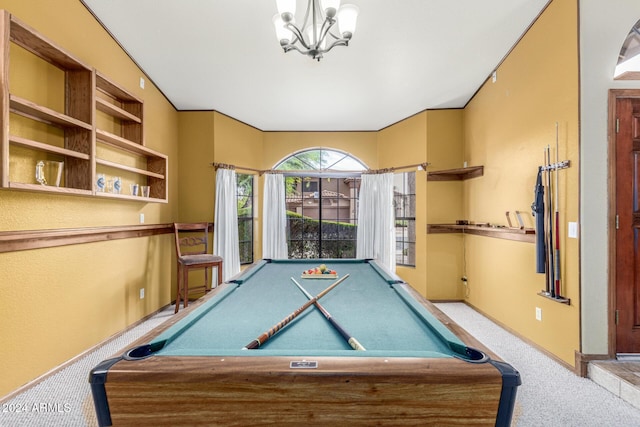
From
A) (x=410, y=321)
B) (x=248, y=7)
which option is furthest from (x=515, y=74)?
(x=410, y=321)

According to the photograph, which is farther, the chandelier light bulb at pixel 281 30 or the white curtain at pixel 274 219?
the white curtain at pixel 274 219

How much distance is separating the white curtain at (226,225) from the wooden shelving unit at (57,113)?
6.23 ft

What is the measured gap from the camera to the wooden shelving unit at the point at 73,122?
65.7 inches

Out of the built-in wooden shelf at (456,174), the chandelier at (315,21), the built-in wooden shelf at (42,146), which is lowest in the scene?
the built-in wooden shelf at (42,146)

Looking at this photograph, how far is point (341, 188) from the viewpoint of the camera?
16.3 ft

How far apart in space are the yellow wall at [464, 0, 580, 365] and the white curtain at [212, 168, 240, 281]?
3196 mm

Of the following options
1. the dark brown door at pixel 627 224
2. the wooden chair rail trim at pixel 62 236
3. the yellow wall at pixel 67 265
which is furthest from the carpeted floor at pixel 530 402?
the wooden chair rail trim at pixel 62 236

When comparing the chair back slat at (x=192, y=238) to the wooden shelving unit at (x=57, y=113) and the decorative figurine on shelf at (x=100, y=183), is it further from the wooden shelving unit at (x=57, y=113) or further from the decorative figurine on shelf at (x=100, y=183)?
the wooden shelving unit at (x=57, y=113)

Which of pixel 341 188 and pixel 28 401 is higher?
pixel 341 188

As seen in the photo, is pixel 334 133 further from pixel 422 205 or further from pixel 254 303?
pixel 254 303

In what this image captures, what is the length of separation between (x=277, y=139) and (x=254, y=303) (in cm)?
373

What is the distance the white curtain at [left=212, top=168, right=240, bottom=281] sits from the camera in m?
4.10

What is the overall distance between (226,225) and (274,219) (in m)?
0.79

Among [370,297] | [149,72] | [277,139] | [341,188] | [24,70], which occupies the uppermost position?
[149,72]
